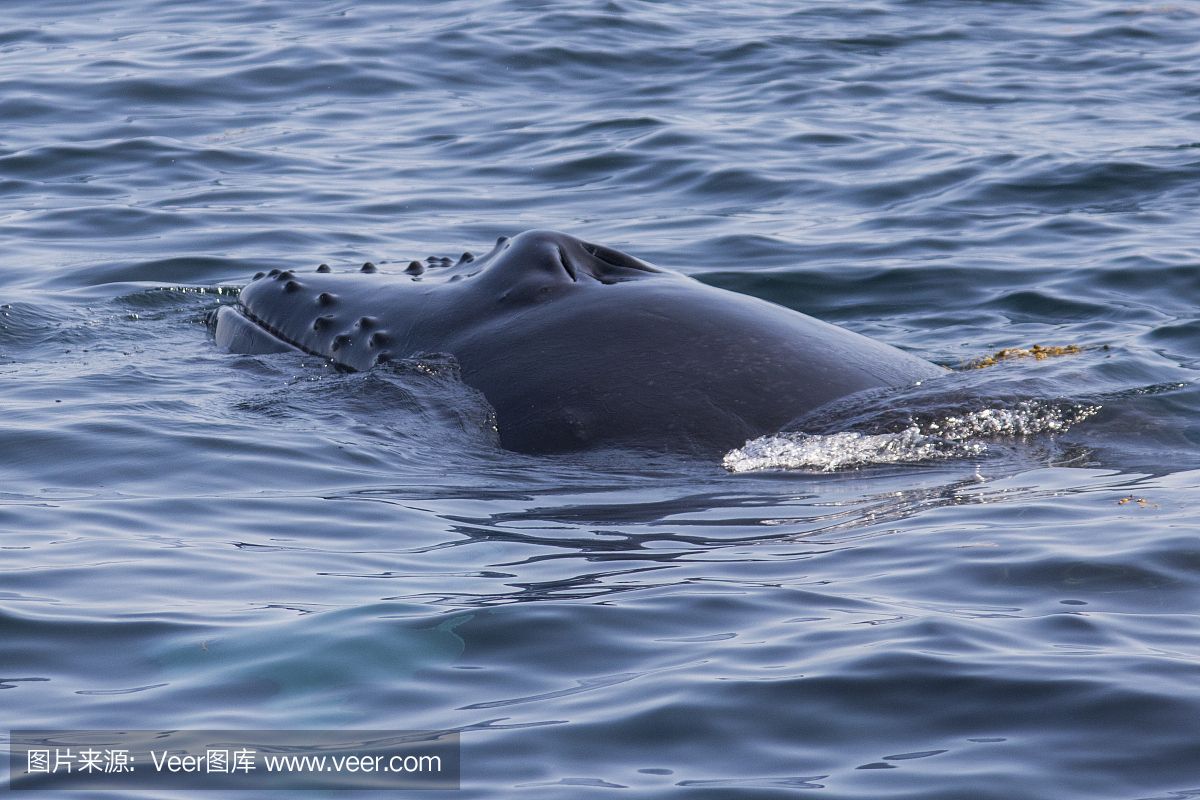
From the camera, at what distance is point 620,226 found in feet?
50.7

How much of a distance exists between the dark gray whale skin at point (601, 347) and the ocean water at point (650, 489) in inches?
7.4

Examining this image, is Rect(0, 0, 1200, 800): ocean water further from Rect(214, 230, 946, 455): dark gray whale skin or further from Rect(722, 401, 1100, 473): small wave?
Rect(214, 230, 946, 455): dark gray whale skin

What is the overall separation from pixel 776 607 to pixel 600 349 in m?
2.45

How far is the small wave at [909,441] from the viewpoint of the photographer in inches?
308

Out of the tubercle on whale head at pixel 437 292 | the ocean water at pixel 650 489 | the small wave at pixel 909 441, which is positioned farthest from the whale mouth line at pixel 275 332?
the small wave at pixel 909 441

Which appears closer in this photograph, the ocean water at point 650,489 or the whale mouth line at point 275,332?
the ocean water at point 650,489

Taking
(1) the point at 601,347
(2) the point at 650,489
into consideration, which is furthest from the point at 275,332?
(2) the point at 650,489

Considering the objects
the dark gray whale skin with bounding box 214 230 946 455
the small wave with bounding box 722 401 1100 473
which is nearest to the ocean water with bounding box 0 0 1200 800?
→ the small wave with bounding box 722 401 1100 473

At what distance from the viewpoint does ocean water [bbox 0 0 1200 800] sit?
5035 millimetres

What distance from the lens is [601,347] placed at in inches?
324

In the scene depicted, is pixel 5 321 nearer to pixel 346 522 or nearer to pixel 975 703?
pixel 346 522

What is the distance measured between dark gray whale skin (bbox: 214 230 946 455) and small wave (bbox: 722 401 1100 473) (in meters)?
0.12

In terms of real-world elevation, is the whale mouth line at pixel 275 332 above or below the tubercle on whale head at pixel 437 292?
below

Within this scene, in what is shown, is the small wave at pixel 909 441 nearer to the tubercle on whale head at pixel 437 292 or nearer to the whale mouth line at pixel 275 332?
the tubercle on whale head at pixel 437 292
